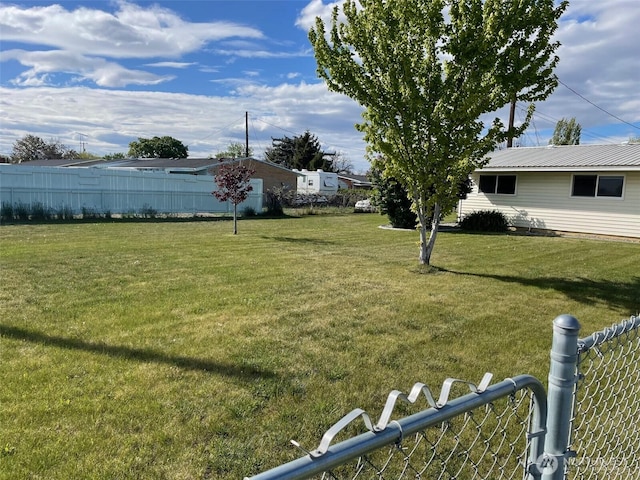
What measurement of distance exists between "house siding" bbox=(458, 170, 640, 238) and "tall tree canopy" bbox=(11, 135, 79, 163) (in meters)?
57.7

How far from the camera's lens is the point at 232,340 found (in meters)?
4.90

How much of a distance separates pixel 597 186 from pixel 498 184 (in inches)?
147

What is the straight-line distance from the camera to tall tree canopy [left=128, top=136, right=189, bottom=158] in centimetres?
6312

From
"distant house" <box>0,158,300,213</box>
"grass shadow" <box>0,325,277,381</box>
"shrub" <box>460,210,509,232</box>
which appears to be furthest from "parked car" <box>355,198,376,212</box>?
"grass shadow" <box>0,325,277,381</box>

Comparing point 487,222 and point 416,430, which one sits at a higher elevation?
point 416,430

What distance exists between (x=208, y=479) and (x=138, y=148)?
6700cm

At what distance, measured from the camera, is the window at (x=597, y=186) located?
15820 millimetres

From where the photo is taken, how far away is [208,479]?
2637 mm

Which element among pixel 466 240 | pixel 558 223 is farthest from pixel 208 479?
pixel 558 223

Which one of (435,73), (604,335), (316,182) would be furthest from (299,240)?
(316,182)

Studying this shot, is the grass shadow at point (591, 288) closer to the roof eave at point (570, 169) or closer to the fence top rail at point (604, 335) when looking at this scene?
the fence top rail at point (604, 335)

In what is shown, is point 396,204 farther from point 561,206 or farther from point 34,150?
point 34,150

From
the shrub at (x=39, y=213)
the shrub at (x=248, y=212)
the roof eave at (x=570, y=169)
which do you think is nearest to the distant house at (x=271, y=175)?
the shrub at (x=248, y=212)

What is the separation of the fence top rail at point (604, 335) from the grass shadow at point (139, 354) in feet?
9.06
